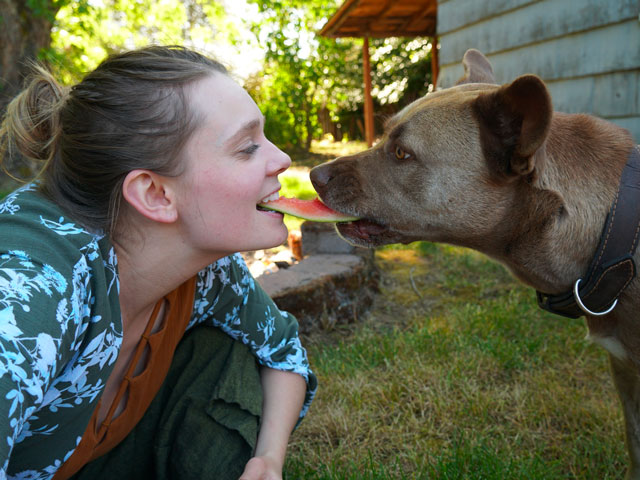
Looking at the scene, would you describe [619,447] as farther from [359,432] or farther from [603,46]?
[603,46]

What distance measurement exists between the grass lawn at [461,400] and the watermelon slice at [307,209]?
3.56ft

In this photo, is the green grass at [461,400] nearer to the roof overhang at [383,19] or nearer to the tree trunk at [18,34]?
the roof overhang at [383,19]

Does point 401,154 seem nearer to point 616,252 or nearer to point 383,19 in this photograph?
point 616,252

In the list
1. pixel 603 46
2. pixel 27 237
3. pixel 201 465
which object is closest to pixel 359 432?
pixel 201 465

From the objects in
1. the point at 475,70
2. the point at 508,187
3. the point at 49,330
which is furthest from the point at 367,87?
the point at 49,330

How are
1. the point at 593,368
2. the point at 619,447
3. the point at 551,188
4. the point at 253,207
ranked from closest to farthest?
the point at 253,207, the point at 551,188, the point at 619,447, the point at 593,368

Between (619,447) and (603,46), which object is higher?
(603,46)

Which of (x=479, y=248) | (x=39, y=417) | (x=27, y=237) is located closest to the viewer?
(x=27, y=237)

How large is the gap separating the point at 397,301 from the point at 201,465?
9.10ft

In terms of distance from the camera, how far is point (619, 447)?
269cm

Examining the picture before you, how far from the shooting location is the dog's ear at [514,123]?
1.91 metres

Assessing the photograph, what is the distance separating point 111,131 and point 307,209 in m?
0.96

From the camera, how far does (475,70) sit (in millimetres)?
2932

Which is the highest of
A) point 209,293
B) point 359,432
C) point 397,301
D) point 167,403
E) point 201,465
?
point 209,293
